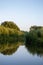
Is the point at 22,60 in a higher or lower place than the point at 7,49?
lower

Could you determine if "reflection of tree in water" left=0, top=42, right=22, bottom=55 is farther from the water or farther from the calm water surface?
the calm water surface

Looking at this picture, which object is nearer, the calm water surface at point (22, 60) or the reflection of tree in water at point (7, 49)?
the calm water surface at point (22, 60)

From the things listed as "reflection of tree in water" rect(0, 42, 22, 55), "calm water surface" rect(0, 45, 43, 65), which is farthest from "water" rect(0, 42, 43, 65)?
"reflection of tree in water" rect(0, 42, 22, 55)

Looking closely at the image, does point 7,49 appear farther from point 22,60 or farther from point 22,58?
point 22,60

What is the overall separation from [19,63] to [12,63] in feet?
1.66

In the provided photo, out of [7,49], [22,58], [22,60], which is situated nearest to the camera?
[22,60]

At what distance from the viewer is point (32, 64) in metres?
15.4

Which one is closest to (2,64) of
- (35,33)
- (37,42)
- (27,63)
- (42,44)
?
(27,63)

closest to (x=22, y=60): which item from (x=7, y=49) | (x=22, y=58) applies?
(x=22, y=58)

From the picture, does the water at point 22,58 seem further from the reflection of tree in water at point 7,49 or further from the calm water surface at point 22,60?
the reflection of tree in water at point 7,49

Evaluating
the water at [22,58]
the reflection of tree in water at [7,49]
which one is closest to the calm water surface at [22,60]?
the water at [22,58]

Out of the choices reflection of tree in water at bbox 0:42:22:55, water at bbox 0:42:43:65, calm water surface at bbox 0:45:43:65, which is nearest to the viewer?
calm water surface at bbox 0:45:43:65

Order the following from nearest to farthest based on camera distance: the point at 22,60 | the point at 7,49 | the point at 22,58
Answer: the point at 22,60 < the point at 22,58 < the point at 7,49

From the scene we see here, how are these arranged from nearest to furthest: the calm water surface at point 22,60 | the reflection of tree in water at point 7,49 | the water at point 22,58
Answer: the calm water surface at point 22,60 → the water at point 22,58 → the reflection of tree in water at point 7,49
